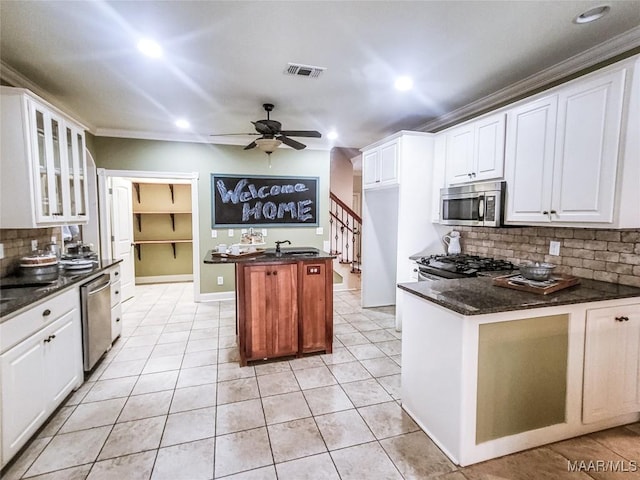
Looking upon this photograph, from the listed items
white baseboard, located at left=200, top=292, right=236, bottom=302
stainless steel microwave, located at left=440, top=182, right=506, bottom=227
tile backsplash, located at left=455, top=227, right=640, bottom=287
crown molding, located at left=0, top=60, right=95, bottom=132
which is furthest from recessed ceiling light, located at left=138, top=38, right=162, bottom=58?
white baseboard, located at left=200, top=292, right=236, bottom=302

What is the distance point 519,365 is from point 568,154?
151cm

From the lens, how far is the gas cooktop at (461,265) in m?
2.90

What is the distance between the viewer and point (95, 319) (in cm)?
282

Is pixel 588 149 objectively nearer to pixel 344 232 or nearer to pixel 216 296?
pixel 344 232

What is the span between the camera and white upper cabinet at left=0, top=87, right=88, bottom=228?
93.2 inches

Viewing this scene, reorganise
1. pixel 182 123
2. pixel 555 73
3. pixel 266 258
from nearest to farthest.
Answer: pixel 555 73 < pixel 266 258 < pixel 182 123

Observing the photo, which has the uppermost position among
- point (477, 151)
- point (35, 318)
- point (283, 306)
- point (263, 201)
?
point (477, 151)

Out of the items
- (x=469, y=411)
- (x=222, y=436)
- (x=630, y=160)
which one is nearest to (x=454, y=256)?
(x=630, y=160)

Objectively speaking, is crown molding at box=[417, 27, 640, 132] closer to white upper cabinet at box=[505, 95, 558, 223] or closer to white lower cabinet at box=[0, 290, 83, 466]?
white upper cabinet at box=[505, 95, 558, 223]

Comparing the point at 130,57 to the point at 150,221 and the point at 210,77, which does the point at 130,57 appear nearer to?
the point at 210,77

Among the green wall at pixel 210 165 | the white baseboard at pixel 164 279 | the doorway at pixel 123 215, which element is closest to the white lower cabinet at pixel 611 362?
the green wall at pixel 210 165

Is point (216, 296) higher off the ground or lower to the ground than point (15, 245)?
lower

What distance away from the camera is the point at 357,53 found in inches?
96.1

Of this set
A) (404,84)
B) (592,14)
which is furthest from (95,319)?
(592,14)
